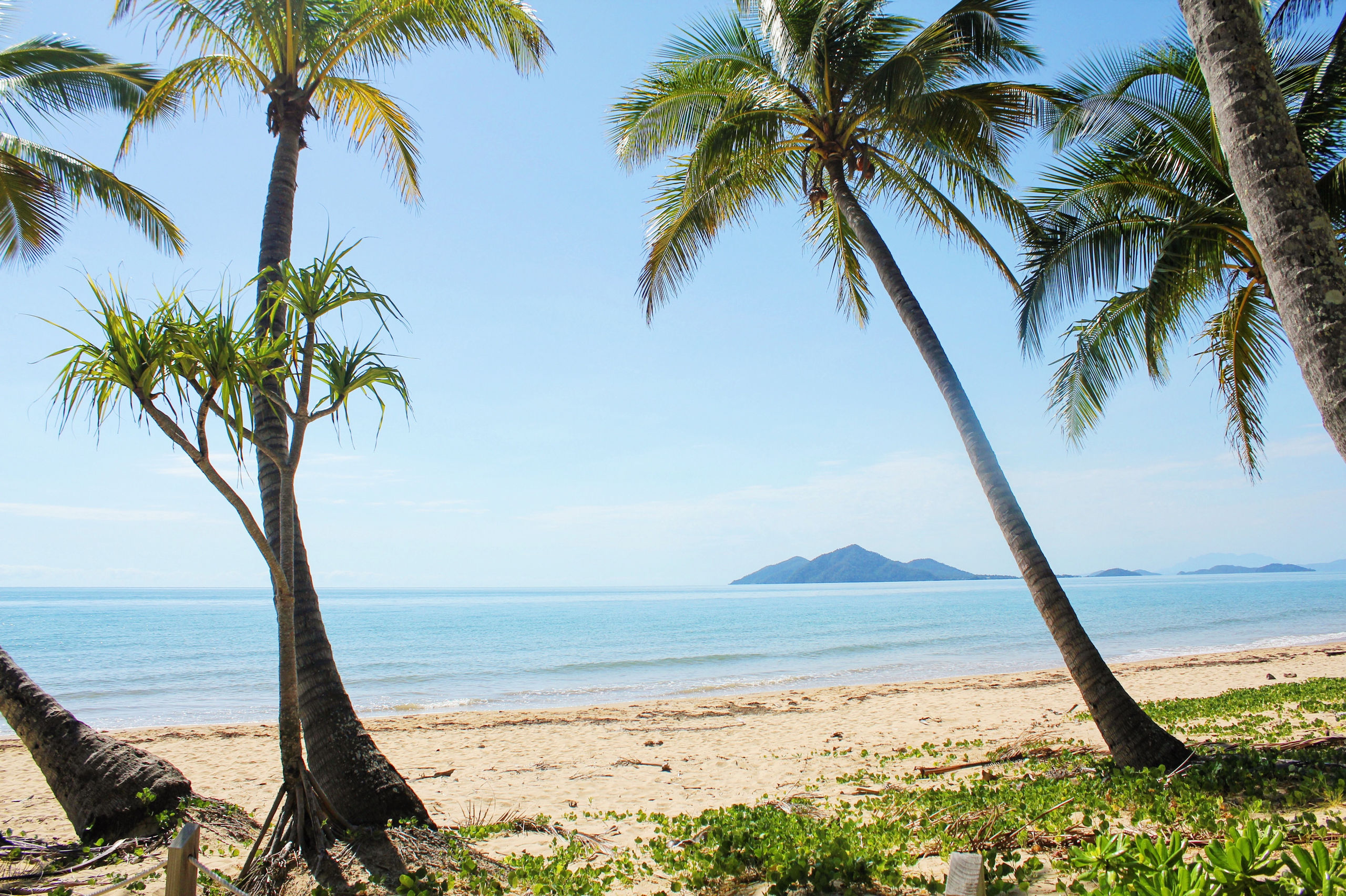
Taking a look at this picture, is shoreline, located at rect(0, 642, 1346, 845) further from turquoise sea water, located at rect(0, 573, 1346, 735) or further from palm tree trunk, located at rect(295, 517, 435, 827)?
turquoise sea water, located at rect(0, 573, 1346, 735)

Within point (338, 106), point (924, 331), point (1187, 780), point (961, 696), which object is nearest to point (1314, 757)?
point (1187, 780)

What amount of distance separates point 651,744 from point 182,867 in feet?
25.8

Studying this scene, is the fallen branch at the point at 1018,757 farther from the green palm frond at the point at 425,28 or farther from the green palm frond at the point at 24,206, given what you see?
the green palm frond at the point at 24,206

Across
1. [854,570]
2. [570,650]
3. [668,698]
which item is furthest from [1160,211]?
[854,570]

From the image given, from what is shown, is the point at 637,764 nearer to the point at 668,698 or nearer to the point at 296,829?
the point at 296,829

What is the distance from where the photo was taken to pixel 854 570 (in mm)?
173875

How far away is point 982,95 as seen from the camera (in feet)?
24.1

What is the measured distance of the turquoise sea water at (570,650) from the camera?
17.3 meters

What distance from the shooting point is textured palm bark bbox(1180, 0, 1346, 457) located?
2.71 meters

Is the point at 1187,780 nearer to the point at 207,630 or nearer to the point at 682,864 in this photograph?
the point at 682,864

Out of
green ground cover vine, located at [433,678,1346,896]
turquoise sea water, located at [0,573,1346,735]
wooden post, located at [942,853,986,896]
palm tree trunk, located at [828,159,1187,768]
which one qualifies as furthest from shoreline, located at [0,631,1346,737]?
wooden post, located at [942,853,986,896]

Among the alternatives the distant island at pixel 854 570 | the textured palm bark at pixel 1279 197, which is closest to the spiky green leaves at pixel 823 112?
the textured palm bark at pixel 1279 197

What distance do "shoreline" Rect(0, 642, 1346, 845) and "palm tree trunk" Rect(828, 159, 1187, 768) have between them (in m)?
2.46

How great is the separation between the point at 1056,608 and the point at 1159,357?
182 inches
